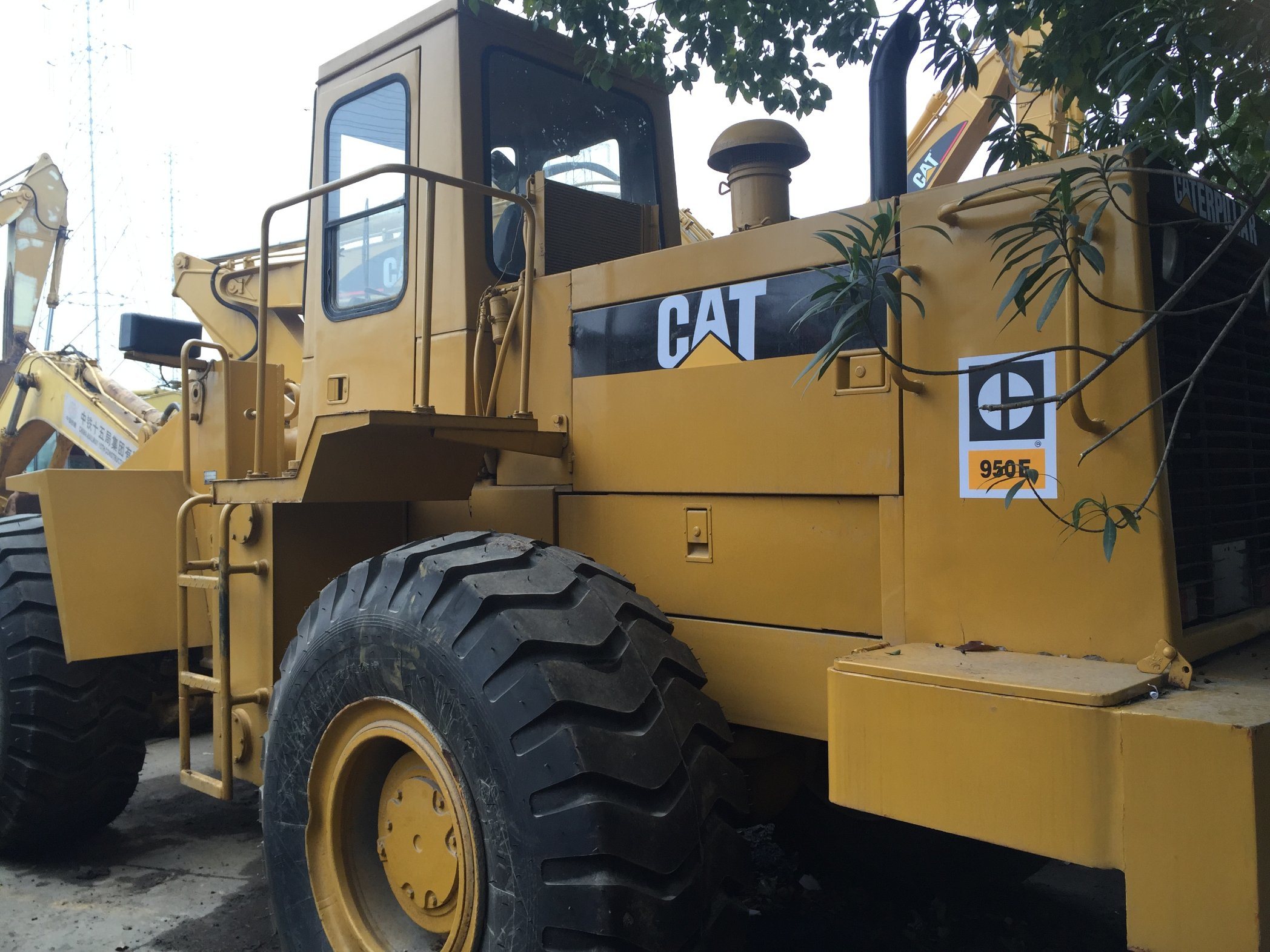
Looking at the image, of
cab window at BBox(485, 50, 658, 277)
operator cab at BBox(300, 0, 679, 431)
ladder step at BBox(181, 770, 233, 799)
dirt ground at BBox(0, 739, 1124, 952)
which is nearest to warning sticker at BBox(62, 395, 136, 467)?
dirt ground at BBox(0, 739, 1124, 952)

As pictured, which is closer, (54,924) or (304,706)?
(304,706)

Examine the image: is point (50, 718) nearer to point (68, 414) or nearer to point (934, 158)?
point (68, 414)

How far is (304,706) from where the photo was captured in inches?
115

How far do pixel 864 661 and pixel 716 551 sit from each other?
778 millimetres

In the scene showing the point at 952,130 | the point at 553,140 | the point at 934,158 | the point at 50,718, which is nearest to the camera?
the point at 553,140

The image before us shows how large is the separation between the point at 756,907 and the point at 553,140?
2.98 meters

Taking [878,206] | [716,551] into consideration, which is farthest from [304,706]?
[878,206]

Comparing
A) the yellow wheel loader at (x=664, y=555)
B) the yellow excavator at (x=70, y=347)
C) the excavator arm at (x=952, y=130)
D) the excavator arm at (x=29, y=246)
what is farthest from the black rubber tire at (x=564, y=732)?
the excavator arm at (x=29, y=246)

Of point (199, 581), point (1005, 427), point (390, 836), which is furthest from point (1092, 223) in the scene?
point (199, 581)

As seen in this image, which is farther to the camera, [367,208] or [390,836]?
[367,208]

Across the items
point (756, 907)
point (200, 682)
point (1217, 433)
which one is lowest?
point (756, 907)

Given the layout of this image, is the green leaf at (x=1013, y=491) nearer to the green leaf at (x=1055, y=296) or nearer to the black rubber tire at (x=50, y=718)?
the green leaf at (x=1055, y=296)

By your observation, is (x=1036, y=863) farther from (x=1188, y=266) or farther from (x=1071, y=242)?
(x=1071, y=242)

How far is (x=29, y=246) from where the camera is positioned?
10.2 metres
